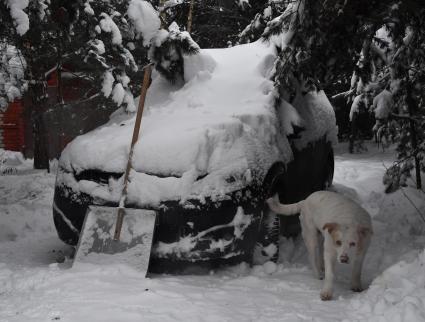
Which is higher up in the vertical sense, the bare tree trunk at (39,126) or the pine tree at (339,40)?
the pine tree at (339,40)

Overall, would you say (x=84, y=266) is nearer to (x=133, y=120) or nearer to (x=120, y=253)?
(x=120, y=253)

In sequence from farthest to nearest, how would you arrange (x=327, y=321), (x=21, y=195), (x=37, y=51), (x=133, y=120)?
(x=37, y=51) → (x=21, y=195) → (x=133, y=120) → (x=327, y=321)

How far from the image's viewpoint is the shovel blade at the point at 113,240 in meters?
4.30

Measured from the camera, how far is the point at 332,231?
4.00m

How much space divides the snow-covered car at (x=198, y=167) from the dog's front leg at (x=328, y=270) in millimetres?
702

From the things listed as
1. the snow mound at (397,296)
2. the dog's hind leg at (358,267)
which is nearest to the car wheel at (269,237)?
the dog's hind leg at (358,267)

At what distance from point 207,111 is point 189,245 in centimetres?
136

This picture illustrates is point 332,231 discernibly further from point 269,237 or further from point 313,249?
point 269,237

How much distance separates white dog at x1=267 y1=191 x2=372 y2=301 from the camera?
3.92 metres

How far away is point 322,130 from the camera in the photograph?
6.27 m

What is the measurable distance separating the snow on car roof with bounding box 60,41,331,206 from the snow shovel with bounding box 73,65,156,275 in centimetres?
16

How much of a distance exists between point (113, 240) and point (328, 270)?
78.6 inches

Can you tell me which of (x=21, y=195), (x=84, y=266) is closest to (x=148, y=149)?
(x=84, y=266)

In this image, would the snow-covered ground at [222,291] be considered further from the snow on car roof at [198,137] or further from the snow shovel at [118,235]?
the snow on car roof at [198,137]
